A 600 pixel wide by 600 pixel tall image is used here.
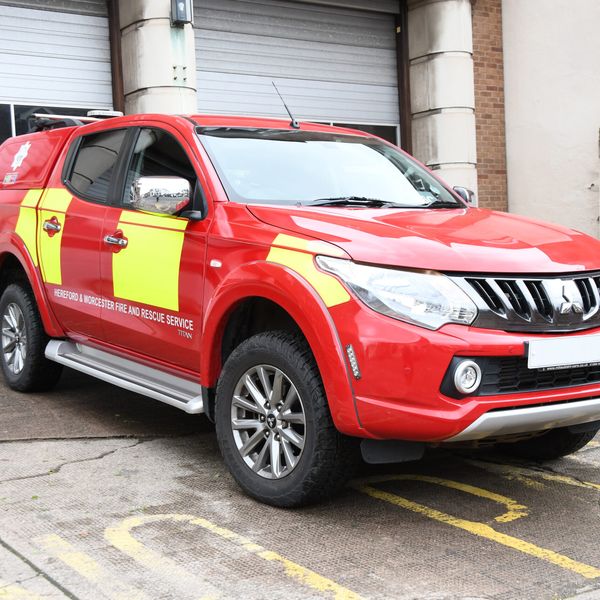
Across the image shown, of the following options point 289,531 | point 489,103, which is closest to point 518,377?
point 289,531

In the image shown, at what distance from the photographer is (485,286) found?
3715 millimetres

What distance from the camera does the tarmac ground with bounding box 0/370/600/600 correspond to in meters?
3.31

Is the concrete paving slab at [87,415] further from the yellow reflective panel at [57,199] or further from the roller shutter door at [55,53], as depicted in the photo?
the roller shutter door at [55,53]

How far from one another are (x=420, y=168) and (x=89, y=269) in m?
2.09

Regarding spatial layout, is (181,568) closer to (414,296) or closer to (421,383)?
(421,383)

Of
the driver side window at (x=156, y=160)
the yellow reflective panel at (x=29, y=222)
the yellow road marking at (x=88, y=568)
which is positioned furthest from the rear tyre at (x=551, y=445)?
the yellow reflective panel at (x=29, y=222)

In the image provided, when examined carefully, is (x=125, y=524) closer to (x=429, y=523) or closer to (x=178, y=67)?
(x=429, y=523)

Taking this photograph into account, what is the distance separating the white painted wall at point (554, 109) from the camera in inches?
490

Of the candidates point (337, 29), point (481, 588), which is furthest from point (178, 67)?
point (481, 588)

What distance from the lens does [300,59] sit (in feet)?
41.2

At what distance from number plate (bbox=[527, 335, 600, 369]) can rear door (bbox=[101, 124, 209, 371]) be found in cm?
167

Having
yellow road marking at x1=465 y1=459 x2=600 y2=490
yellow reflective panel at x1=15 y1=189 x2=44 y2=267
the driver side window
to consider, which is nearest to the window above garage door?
yellow reflective panel at x1=15 y1=189 x2=44 y2=267

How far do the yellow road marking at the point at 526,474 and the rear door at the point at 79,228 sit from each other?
7.67 ft

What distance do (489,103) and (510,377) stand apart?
10.5m
